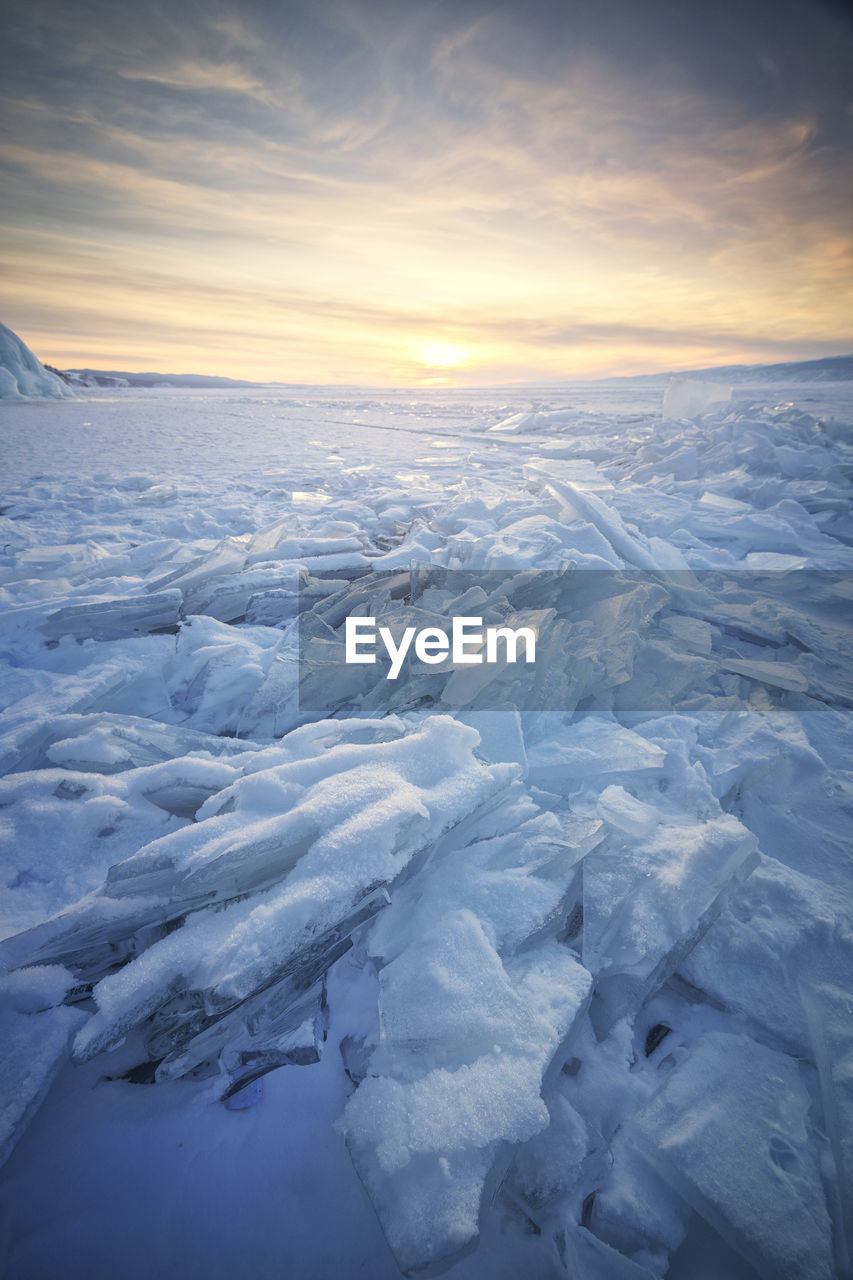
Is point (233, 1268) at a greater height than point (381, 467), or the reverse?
point (381, 467)

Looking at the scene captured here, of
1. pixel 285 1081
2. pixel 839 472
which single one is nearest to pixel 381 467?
pixel 839 472

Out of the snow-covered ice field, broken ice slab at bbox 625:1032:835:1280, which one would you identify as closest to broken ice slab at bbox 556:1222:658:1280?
the snow-covered ice field

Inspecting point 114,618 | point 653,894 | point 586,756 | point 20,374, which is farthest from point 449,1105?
point 20,374

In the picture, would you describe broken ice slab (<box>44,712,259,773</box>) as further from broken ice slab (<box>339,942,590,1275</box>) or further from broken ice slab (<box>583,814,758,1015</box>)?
broken ice slab (<box>583,814,758,1015</box>)

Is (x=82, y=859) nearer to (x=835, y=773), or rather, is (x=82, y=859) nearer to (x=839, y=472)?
(x=835, y=773)

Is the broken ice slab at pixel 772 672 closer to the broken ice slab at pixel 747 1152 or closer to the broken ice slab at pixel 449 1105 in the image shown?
the broken ice slab at pixel 747 1152

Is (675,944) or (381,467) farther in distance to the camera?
(381,467)

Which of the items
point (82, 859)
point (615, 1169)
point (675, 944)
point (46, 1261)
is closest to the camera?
point (46, 1261)
